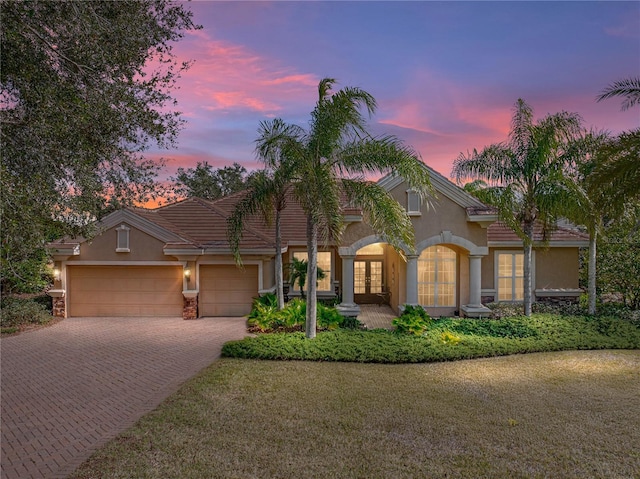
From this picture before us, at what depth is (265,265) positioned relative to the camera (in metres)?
14.8

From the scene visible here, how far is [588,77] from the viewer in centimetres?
1205

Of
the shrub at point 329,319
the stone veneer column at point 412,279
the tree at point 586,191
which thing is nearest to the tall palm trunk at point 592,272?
the tree at point 586,191

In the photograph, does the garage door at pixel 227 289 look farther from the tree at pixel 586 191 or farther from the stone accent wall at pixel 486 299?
the tree at pixel 586 191

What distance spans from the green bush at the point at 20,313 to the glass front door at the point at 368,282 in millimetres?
12347

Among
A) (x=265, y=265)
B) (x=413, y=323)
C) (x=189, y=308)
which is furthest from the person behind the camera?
(x=265, y=265)

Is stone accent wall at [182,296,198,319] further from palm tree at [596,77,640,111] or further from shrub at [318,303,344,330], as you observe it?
palm tree at [596,77,640,111]

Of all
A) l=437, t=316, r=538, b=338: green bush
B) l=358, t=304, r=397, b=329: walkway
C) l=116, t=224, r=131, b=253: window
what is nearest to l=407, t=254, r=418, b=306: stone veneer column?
l=358, t=304, r=397, b=329: walkway

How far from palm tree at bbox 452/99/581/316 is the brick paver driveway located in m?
9.33

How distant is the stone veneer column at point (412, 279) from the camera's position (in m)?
13.4

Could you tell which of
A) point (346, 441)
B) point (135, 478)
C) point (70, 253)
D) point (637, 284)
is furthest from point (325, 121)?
point (637, 284)

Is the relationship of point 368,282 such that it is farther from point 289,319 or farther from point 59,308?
point 59,308

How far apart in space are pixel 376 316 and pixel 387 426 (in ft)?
29.5

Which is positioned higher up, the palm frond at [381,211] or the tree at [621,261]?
the palm frond at [381,211]

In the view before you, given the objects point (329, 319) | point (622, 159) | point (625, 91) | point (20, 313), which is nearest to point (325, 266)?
point (329, 319)
